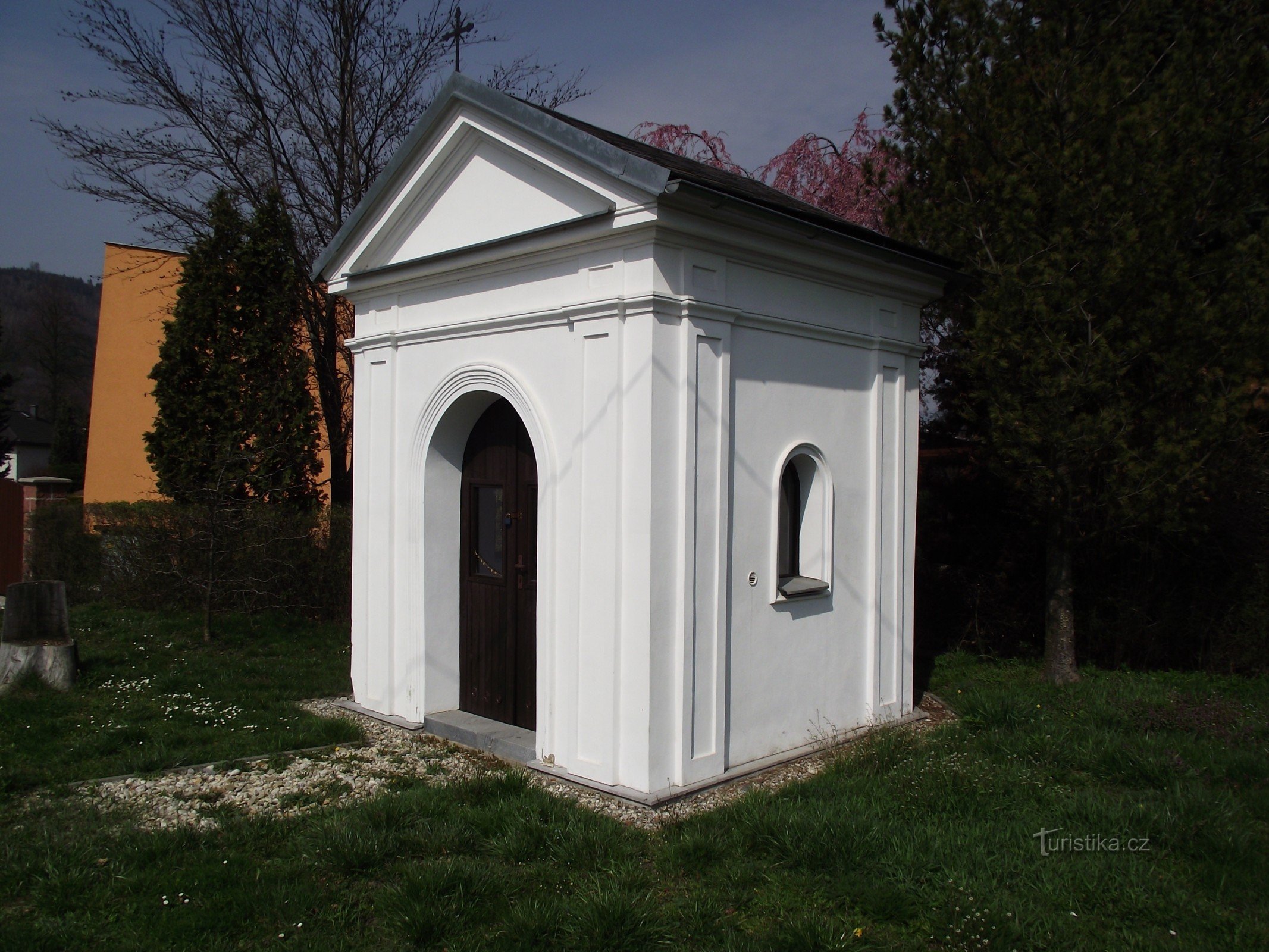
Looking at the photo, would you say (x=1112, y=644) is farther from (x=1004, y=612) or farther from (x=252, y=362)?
(x=252, y=362)

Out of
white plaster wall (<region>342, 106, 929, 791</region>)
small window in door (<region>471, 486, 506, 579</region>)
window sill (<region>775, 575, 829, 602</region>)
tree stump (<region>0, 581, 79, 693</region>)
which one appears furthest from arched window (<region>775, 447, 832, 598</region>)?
tree stump (<region>0, 581, 79, 693</region>)

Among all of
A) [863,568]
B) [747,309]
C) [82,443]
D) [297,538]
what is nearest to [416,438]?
[747,309]

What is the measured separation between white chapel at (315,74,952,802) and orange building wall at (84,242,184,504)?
40.4 ft

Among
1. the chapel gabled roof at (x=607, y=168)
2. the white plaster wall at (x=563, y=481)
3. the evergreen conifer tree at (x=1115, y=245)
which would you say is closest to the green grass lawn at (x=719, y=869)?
the white plaster wall at (x=563, y=481)

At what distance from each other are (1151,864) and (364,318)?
647 centimetres

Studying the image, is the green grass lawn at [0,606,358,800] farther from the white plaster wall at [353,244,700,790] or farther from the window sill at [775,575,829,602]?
the window sill at [775,575,829,602]

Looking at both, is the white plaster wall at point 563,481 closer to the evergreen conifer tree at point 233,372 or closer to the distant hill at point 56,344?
the evergreen conifer tree at point 233,372

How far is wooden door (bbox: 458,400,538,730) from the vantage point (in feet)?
22.4

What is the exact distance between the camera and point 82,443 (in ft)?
128

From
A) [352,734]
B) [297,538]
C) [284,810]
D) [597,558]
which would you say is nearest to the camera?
[284,810]

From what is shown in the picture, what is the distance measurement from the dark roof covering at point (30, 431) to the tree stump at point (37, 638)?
48.2 metres

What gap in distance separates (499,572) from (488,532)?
33cm

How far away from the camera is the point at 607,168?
17.9 ft

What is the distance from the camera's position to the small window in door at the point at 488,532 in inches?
278
